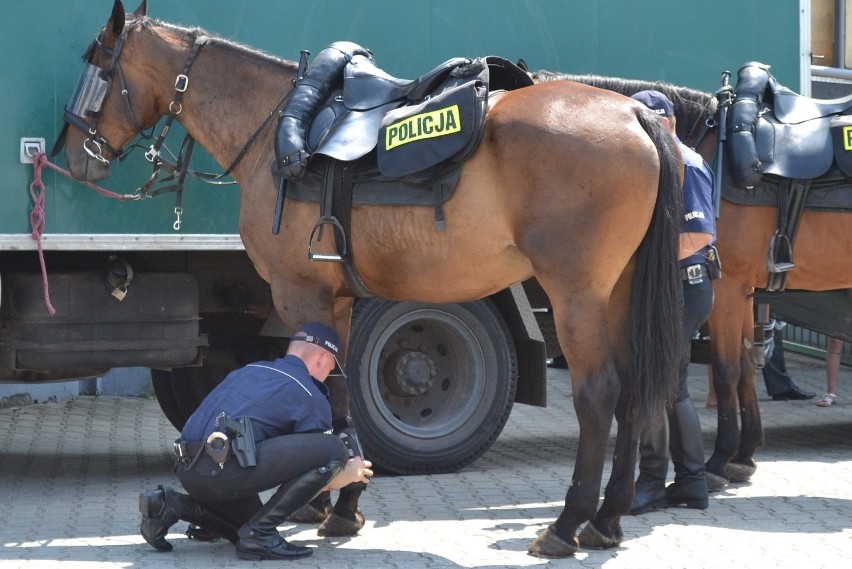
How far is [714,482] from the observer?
6.98m

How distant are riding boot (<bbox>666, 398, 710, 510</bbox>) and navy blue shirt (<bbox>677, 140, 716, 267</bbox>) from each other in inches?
31.2

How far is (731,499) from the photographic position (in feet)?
22.0

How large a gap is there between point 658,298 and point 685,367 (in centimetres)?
108

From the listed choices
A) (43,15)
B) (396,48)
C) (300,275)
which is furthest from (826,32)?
(43,15)

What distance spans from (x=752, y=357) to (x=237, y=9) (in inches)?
139

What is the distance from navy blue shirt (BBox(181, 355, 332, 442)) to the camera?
17.1 ft

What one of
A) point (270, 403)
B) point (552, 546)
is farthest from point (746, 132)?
point (270, 403)

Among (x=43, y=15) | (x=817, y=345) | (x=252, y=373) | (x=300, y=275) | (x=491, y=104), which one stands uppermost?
(x=43, y=15)

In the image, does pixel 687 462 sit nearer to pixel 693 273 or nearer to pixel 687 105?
pixel 693 273

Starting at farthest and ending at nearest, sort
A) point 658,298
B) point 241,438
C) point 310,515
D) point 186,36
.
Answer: point 186,36 < point 310,515 < point 658,298 < point 241,438

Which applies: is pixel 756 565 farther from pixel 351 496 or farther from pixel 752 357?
pixel 752 357

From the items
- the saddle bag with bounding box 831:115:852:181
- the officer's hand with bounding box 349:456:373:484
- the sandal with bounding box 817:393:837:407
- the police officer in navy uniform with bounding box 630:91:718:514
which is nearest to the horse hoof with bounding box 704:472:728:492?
the police officer in navy uniform with bounding box 630:91:718:514

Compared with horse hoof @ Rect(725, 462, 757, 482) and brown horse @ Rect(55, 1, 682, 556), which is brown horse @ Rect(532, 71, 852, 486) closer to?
horse hoof @ Rect(725, 462, 757, 482)

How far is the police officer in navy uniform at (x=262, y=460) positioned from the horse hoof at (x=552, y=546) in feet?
2.55
